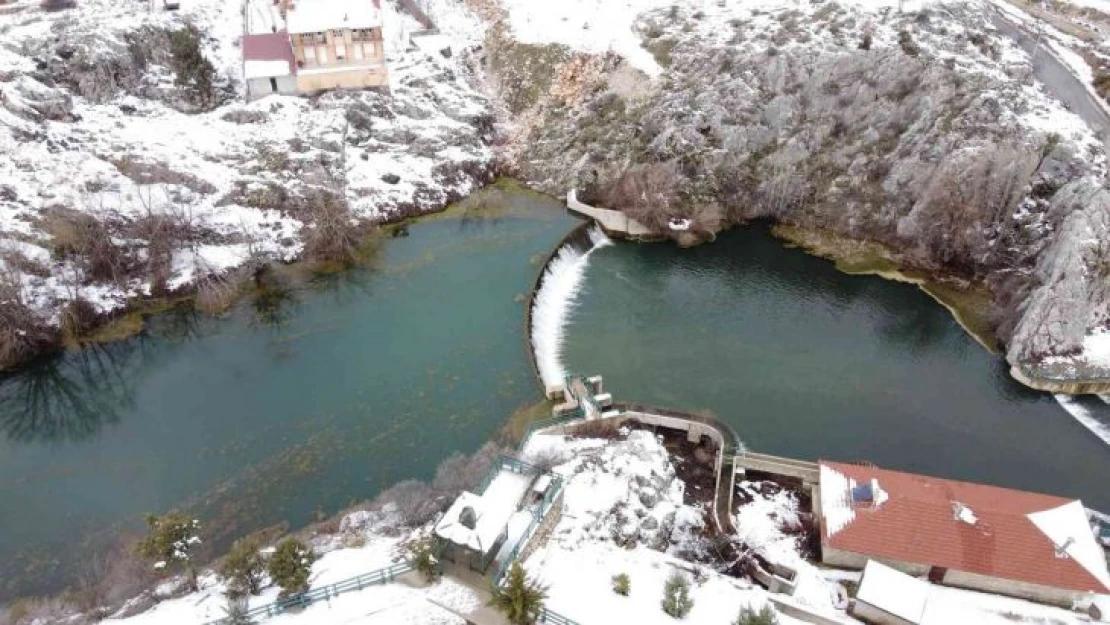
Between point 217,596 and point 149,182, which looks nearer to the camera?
point 217,596

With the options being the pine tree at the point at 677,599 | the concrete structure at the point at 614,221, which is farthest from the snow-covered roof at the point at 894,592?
the concrete structure at the point at 614,221

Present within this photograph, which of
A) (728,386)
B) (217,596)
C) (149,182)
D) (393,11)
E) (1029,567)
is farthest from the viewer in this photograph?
(393,11)

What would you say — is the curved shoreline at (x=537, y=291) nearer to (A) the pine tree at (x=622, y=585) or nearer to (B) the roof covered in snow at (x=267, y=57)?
(A) the pine tree at (x=622, y=585)

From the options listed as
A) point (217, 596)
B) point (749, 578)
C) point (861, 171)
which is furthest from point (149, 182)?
point (861, 171)

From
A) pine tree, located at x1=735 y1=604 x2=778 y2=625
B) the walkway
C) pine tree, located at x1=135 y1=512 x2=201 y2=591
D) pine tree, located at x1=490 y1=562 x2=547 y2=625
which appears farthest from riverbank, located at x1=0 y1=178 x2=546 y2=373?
pine tree, located at x1=735 y1=604 x2=778 y2=625

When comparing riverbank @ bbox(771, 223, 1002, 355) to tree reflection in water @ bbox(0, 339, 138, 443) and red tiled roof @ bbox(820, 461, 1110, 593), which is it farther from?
tree reflection in water @ bbox(0, 339, 138, 443)

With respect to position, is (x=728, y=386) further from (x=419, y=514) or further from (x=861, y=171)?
(x=861, y=171)

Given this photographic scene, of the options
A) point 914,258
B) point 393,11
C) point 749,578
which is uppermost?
point 393,11
